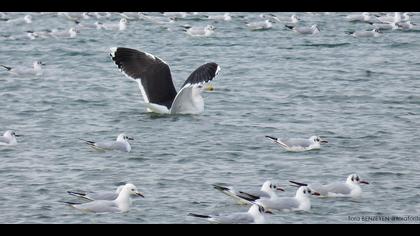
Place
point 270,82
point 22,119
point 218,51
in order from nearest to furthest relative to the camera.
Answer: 1. point 22,119
2. point 270,82
3. point 218,51

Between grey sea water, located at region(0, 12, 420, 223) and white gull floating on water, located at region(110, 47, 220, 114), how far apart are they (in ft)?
0.83

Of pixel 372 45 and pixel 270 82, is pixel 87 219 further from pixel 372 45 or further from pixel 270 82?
pixel 372 45

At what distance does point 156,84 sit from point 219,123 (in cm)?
130

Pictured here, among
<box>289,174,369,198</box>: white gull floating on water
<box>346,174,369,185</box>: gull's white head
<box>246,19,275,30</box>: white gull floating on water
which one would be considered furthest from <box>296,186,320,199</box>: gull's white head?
<box>246,19,275,30</box>: white gull floating on water

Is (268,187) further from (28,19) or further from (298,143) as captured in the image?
(28,19)

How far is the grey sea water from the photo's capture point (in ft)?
52.5

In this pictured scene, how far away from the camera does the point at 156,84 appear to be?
21.7 m

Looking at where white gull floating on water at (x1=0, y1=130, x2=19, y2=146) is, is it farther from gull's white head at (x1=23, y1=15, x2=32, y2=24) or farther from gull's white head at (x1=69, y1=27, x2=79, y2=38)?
gull's white head at (x1=23, y1=15, x2=32, y2=24)

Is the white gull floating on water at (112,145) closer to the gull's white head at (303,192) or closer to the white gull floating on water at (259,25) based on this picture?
the gull's white head at (303,192)

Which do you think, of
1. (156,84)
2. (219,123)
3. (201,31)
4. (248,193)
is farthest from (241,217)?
(201,31)

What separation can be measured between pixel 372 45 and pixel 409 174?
1512cm

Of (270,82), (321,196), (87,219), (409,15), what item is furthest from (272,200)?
(409,15)

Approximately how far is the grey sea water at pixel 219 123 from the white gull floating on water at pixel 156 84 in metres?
0.25

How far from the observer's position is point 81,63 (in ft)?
96.3
